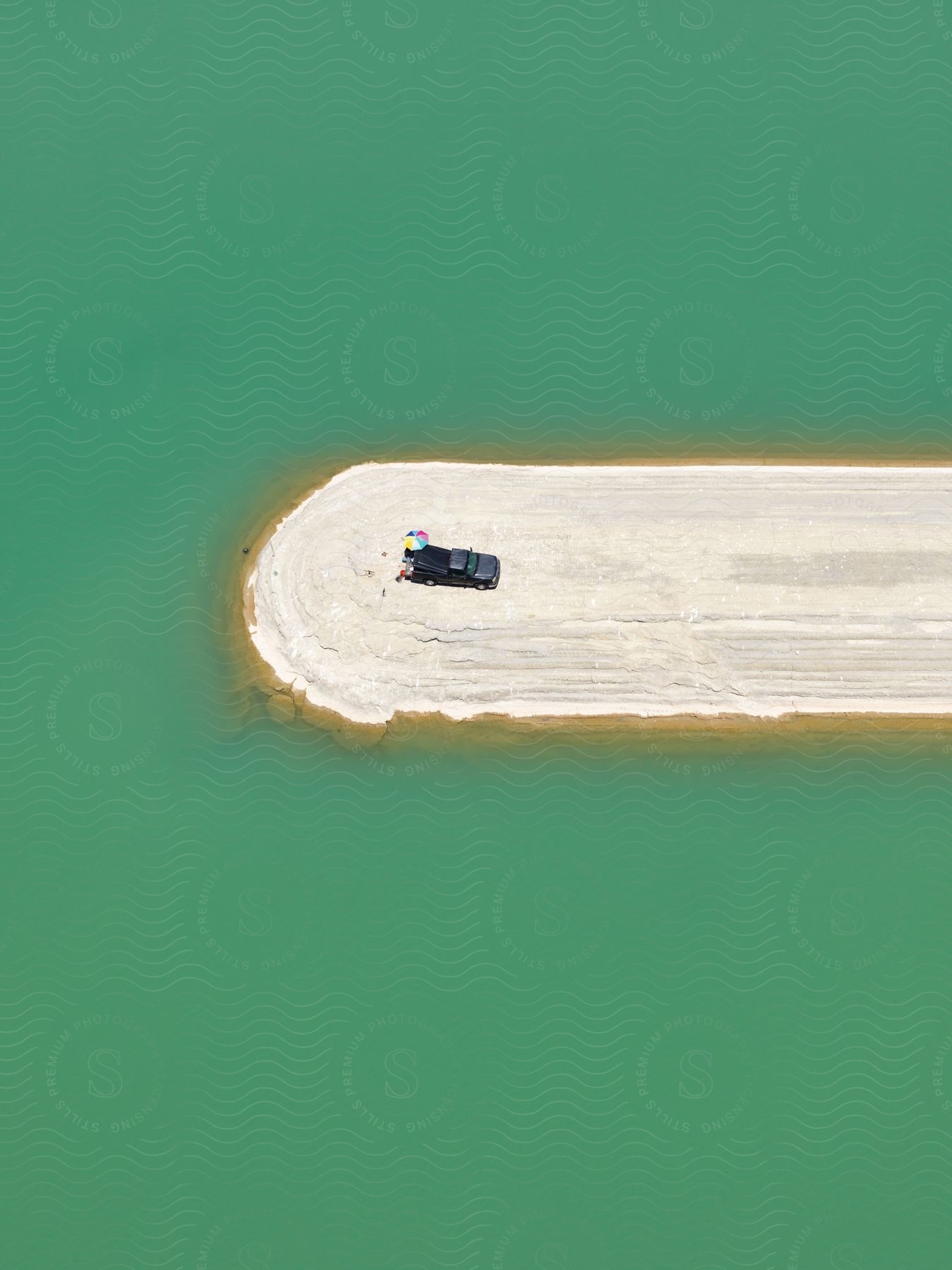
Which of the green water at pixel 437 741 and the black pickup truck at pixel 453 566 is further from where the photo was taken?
the black pickup truck at pixel 453 566

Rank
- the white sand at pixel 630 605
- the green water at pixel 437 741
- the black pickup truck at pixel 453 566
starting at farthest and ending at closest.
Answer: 1. the white sand at pixel 630 605
2. the black pickup truck at pixel 453 566
3. the green water at pixel 437 741

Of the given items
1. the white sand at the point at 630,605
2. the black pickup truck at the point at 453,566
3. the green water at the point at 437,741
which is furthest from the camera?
the white sand at the point at 630,605

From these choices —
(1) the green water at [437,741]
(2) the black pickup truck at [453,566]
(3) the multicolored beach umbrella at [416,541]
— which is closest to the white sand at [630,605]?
(2) the black pickup truck at [453,566]

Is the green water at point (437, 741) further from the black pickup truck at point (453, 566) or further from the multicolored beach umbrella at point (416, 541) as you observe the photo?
the black pickup truck at point (453, 566)

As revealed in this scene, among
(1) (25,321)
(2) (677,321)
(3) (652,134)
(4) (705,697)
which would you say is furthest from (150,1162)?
(3) (652,134)

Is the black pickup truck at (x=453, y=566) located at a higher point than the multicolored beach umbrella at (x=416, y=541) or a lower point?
lower

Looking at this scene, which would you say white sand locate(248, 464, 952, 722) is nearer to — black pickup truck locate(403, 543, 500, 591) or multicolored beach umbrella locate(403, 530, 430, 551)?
black pickup truck locate(403, 543, 500, 591)

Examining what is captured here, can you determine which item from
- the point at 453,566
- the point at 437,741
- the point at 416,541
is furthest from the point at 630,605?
the point at 437,741
